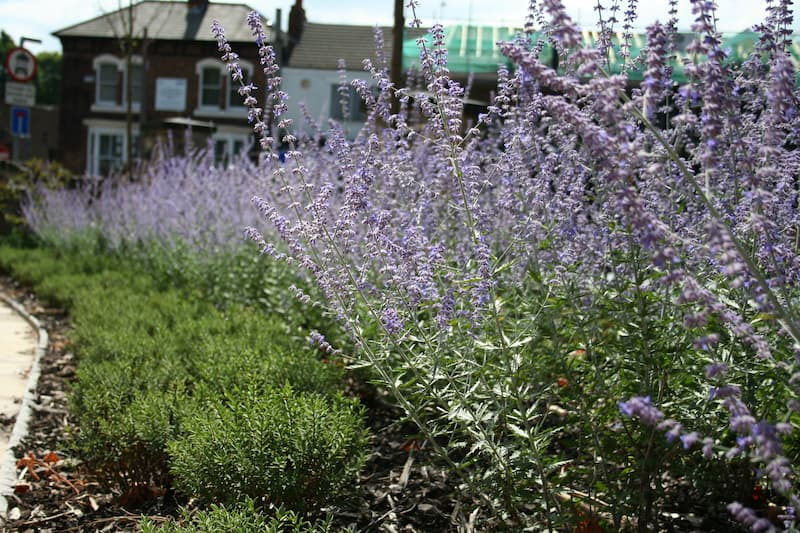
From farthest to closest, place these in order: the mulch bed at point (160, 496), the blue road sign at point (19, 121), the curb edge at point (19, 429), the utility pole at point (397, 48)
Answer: the blue road sign at point (19, 121), the utility pole at point (397, 48), the curb edge at point (19, 429), the mulch bed at point (160, 496)

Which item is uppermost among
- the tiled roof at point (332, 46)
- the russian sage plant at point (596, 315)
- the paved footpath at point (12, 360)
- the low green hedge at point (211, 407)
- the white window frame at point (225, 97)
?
the tiled roof at point (332, 46)

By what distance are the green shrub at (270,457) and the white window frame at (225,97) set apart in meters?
31.5

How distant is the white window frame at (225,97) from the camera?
3406 cm

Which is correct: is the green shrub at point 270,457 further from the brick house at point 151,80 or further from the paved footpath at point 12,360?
the brick house at point 151,80

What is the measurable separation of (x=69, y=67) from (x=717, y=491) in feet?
126

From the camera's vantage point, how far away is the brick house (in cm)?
3447

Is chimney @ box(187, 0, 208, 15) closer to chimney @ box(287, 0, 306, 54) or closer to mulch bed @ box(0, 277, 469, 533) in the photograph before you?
chimney @ box(287, 0, 306, 54)

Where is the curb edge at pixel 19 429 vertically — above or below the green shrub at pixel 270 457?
below

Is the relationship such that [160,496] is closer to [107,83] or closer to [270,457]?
[270,457]

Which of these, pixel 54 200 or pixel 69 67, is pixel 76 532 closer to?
pixel 54 200

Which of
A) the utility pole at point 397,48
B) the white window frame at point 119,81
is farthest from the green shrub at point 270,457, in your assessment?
the white window frame at point 119,81

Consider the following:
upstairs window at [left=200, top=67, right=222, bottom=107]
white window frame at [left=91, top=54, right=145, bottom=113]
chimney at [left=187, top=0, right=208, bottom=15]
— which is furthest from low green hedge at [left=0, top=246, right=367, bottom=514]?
chimney at [left=187, top=0, right=208, bottom=15]

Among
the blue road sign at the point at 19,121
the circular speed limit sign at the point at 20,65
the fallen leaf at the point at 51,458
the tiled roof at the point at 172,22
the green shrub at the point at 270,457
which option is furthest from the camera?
the tiled roof at the point at 172,22

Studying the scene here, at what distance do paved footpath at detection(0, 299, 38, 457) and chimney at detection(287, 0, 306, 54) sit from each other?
25636mm
